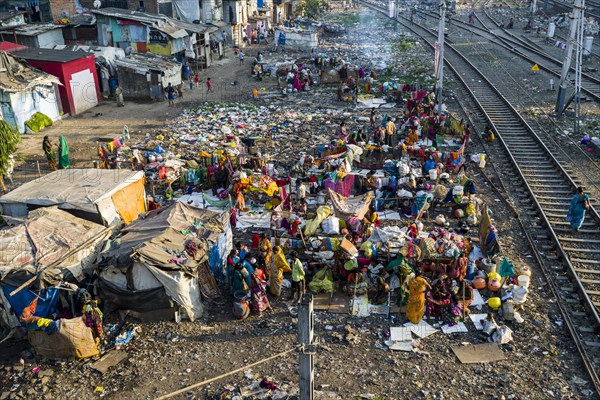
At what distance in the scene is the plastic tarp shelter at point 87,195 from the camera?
12273mm

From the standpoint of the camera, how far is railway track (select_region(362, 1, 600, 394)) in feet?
34.4

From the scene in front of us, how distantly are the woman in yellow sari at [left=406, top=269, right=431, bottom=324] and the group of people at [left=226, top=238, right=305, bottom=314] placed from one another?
7.14 ft

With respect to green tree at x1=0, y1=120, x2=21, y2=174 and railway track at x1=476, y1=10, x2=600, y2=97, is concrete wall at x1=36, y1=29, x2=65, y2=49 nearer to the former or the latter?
green tree at x1=0, y1=120, x2=21, y2=174

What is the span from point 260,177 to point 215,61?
22.8 metres

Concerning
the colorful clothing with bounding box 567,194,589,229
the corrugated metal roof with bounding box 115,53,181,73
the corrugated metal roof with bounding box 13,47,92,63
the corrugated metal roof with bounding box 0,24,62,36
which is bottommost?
the colorful clothing with bounding box 567,194,589,229

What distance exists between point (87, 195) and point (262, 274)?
454 cm

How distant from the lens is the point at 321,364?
31.0 ft

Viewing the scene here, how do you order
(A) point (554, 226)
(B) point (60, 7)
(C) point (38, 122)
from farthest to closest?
(B) point (60, 7) → (C) point (38, 122) → (A) point (554, 226)

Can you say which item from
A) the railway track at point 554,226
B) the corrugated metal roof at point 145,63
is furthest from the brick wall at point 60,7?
the railway track at point 554,226

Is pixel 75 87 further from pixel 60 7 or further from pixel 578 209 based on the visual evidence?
pixel 578 209

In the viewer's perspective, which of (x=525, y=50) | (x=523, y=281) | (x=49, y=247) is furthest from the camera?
(x=525, y=50)

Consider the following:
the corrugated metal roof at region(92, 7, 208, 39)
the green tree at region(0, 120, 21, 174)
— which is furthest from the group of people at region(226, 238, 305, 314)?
the corrugated metal roof at region(92, 7, 208, 39)

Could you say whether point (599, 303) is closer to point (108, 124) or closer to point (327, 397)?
point (327, 397)

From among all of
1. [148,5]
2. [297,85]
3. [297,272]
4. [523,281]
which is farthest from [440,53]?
[148,5]
